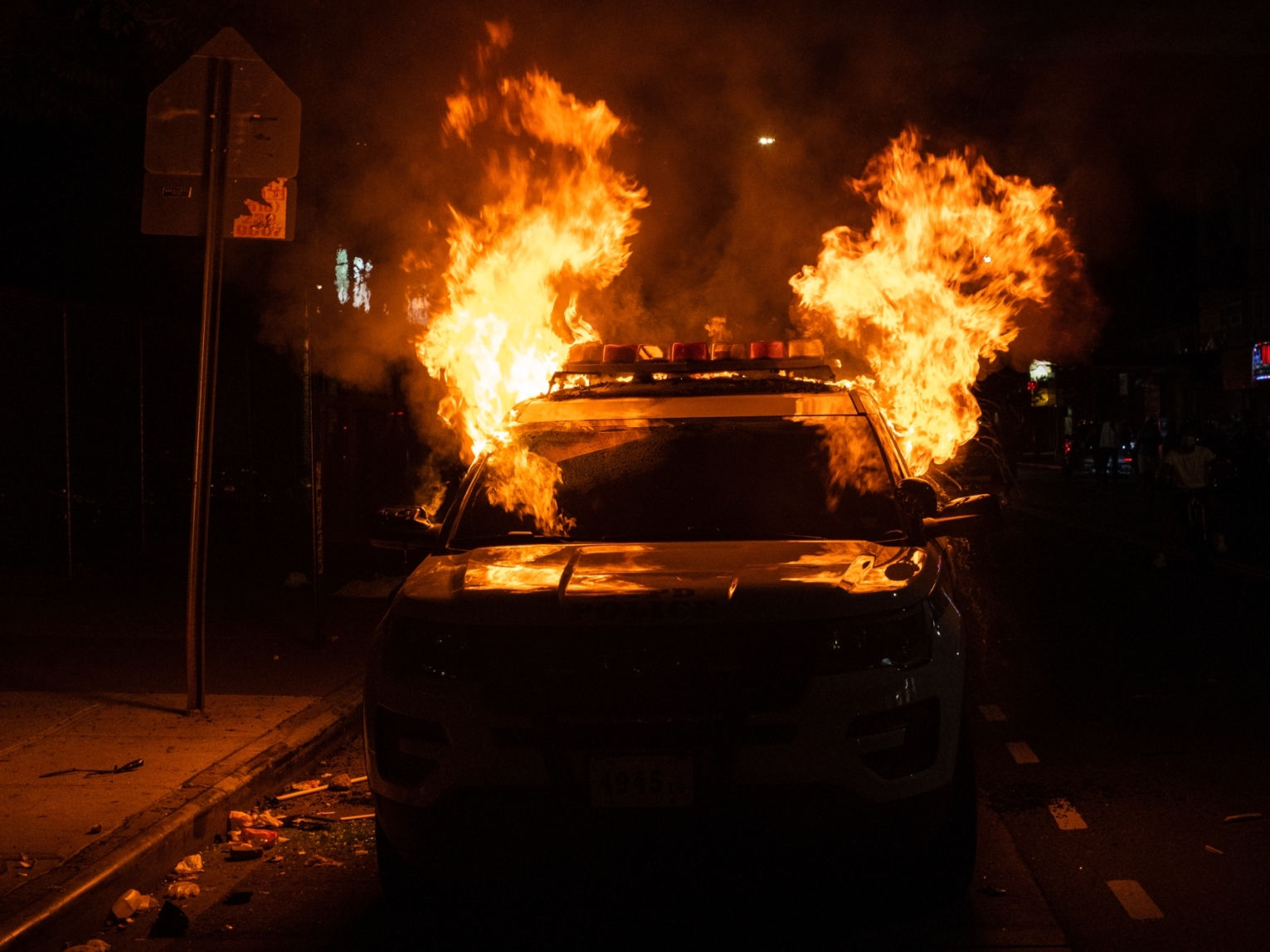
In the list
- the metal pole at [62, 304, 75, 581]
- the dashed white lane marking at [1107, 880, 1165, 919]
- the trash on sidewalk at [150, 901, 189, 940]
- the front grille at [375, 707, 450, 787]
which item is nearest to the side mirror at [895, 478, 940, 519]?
the dashed white lane marking at [1107, 880, 1165, 919]

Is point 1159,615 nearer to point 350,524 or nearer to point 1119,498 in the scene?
point 350,524

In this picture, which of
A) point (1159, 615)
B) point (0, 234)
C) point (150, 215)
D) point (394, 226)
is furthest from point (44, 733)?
point (0, 234)

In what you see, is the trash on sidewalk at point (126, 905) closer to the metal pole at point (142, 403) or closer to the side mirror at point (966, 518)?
the side mirror at point (966, 518)

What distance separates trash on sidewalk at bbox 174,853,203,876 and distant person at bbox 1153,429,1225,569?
13.1 m

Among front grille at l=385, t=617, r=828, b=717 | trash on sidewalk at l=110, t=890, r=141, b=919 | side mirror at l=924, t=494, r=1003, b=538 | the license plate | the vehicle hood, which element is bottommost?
trash on sidewalk at l=110, t=890, r=141, b=919

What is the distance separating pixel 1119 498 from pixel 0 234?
81.0ft

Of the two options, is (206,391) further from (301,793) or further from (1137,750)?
(1137,750)

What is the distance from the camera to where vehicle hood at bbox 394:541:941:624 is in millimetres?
4223

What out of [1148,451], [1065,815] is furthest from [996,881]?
[1148,451]

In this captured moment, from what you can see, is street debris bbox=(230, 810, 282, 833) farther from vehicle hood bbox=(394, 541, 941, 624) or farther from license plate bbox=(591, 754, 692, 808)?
license plate bbox=(591, 754, 692, 808)

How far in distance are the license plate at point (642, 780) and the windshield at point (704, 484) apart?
4.19 feet

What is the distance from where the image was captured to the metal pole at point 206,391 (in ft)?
23.8

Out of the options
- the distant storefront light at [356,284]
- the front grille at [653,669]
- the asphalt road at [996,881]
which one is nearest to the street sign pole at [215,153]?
the asphalt road at [996,881]

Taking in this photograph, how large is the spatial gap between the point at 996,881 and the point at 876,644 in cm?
124
